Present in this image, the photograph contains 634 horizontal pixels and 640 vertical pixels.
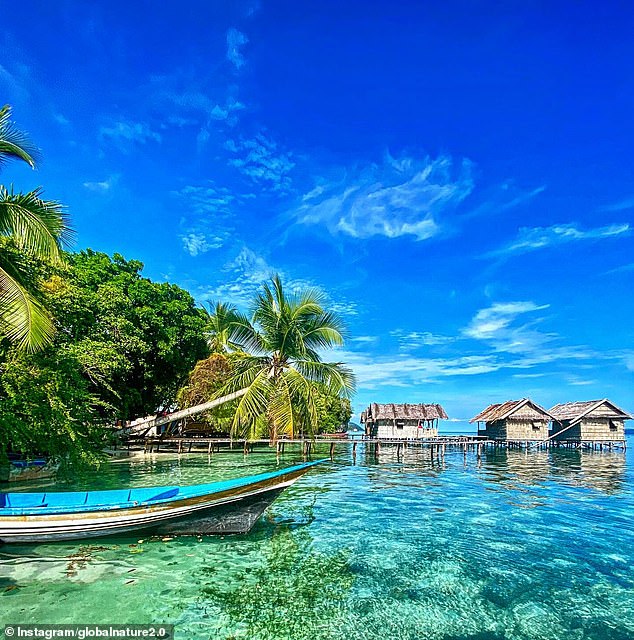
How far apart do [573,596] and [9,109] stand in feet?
38.1

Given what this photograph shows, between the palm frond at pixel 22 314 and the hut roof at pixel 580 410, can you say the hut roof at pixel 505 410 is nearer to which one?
the hut roof at pixel 580 410

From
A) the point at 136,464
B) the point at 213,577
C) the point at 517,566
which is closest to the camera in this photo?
the point at 213,577

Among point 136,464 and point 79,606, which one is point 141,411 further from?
point 79,606

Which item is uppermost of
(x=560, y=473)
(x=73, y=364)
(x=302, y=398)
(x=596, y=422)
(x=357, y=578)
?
(x=73, y=364)

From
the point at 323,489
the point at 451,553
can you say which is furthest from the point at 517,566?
the point at 323,489

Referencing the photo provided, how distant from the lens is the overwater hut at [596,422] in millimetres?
31359

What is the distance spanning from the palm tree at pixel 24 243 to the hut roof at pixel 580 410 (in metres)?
34.9

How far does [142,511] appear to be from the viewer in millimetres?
6062

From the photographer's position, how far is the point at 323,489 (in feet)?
41.6

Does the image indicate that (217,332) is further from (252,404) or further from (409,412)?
(409,412)

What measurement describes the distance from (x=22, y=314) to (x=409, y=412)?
29.8m

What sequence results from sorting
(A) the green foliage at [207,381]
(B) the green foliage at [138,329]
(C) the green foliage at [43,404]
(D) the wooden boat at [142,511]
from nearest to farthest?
1. (D) the wooden boat at [142,511]
2. (C) the green foliage at [43,404]
3. (B) the green foliage at [138,329]
4. (A) the green foliage at [207,381]

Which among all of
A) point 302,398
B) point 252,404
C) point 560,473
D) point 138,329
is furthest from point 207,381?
point 560,473

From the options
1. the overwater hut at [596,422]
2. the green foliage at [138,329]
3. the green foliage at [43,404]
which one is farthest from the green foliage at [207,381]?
the overwater hut at [596,422]
